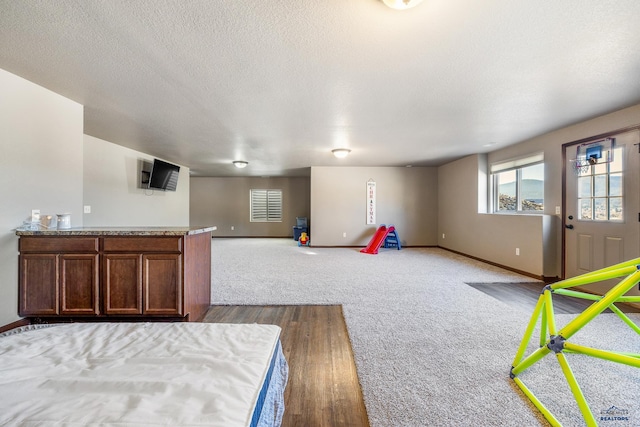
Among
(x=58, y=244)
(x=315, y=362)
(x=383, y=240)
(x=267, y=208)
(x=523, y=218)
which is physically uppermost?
(x=267, y=208)

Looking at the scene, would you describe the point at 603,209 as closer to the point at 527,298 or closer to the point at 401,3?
the point at 527,298

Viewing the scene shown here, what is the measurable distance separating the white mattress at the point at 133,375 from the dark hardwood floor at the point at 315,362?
59 centimetres

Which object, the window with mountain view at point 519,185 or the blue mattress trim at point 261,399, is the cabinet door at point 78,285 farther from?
the window with mountain view at point 519,185

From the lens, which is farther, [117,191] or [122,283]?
[117,191]

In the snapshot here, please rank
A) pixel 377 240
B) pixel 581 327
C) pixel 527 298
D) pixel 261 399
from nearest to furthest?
pixel 261 399 < pixel 581 327 < pixel 527 298 < pixel 377 240

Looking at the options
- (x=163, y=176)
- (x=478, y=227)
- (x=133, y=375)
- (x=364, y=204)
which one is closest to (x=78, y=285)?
(x=133, y=375)

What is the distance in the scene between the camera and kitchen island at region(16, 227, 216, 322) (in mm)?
2410

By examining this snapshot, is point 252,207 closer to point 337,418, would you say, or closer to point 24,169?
point 24,169

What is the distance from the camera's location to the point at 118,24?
1.81 m

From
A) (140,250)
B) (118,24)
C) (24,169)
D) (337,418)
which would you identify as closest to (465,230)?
(337,418)

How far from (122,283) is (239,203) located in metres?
7.70

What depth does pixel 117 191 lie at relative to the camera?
5.24m

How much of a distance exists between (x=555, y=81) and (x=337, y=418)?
338cm

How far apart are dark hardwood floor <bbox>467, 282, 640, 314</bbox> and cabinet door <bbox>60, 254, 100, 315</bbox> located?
4.37 meters
